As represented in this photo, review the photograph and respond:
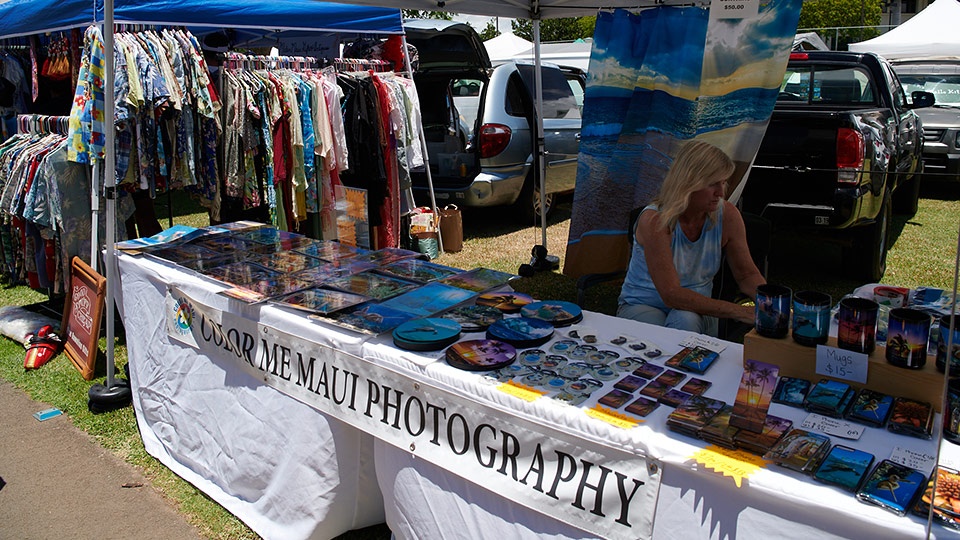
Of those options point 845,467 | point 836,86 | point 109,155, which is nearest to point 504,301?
point 845,467

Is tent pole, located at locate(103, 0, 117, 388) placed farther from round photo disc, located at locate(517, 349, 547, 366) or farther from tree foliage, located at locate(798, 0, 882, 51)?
tree foliage, located at locate(798, 0, 882, 51)

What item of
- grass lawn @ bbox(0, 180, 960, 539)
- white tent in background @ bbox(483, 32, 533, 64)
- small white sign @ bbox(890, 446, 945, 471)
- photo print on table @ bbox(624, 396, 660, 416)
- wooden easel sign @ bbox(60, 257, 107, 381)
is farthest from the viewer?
white tent in background @ bbox(483, 32, 533, 64)

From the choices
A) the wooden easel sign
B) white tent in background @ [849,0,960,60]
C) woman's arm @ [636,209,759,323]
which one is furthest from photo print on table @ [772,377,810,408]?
white tent in background @ [849,0,960,60]

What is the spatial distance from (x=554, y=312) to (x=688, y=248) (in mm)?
893

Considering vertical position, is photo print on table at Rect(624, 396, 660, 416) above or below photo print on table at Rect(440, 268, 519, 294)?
below

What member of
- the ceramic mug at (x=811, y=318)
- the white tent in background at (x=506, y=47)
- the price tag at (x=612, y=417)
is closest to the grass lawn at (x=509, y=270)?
the price tag at (x=612, y=417)

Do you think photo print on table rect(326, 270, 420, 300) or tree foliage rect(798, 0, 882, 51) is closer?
photo print on table rect(326, 270, 420, 300)

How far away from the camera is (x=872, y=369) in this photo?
5.69 ft

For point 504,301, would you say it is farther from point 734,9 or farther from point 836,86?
point 836,86

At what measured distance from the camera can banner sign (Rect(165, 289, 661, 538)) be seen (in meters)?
1.67

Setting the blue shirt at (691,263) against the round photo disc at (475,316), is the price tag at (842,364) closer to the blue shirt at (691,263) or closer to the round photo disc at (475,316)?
the round photo disc at (475,316)

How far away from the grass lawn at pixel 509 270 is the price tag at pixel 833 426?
173 cm

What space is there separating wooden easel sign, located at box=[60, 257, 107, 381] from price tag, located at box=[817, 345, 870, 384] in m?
Result: 3.49

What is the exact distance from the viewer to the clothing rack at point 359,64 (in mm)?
6180
